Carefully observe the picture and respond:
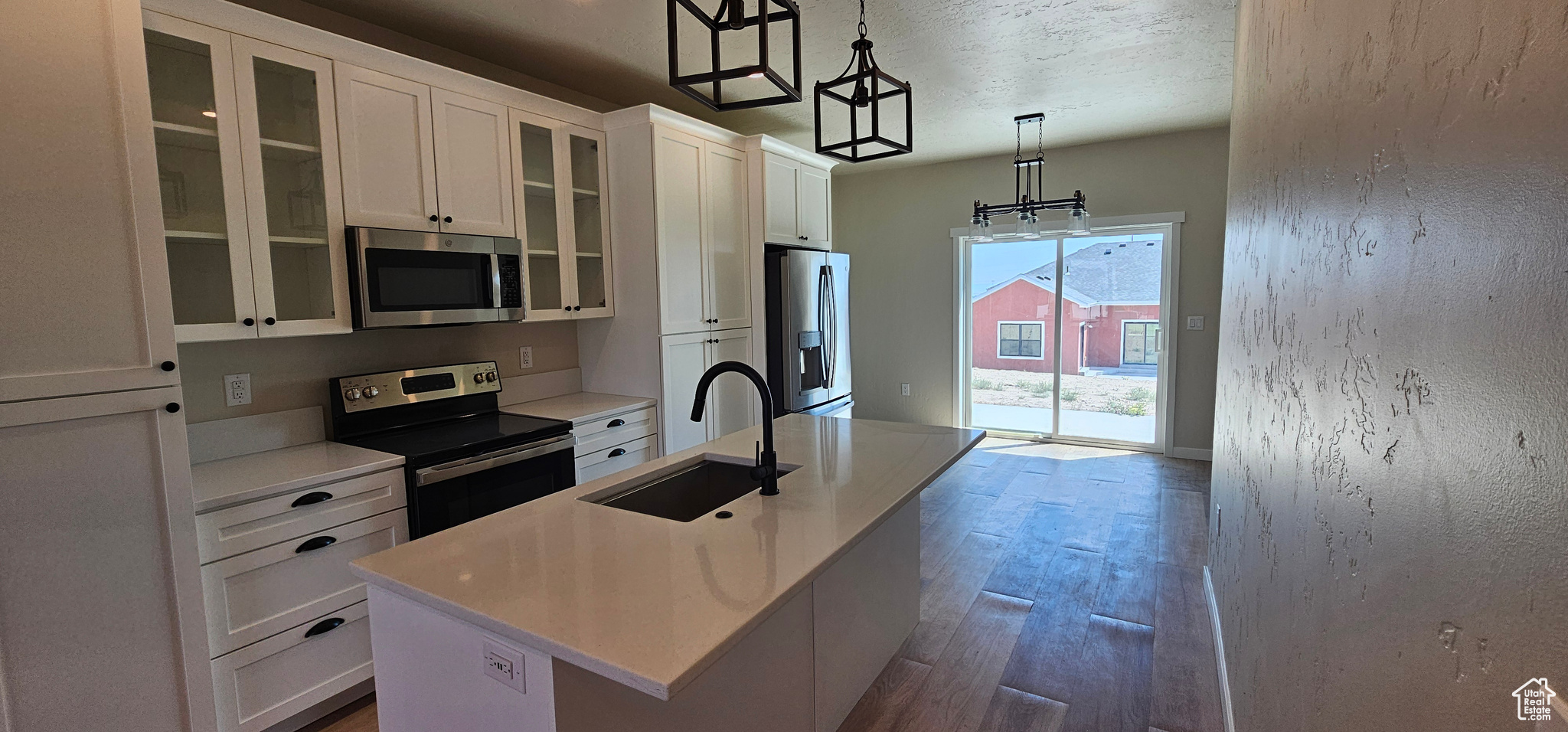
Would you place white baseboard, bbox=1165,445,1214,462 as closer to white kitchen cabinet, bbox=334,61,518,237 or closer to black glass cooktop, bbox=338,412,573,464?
black glass cooktop, bbox=338,412,573,464

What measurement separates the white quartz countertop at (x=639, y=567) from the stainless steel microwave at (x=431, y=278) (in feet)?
4.30

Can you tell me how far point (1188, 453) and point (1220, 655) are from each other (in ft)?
11.7

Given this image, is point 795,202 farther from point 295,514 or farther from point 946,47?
point 295,514

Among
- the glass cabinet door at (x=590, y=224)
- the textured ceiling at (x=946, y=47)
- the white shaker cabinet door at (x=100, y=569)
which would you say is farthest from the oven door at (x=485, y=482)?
the textured ceiling at (x=946, y=47)

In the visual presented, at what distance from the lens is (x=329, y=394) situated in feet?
8.84

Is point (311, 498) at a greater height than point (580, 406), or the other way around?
point (580, 406)

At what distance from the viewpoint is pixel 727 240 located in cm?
397

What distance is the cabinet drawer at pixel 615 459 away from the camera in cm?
315

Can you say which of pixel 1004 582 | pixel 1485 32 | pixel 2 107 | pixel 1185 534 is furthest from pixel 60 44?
pixel 1185 534

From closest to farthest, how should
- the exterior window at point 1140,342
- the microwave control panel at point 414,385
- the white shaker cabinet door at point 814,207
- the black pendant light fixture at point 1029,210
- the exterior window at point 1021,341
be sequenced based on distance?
the microwave control panel at point 414,385 → the black pendant light fixture at point 1029,210 → the white shaker cabinet door at point 814,207 → the exterior window at point 1140,342 → the exterior window at point 1021,341

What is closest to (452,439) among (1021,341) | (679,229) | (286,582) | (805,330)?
(286,582)

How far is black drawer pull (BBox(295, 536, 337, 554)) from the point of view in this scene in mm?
2149

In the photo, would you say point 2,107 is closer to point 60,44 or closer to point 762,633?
point 60,44

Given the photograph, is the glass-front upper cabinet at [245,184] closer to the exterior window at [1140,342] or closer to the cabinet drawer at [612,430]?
the cabinet drawer at [612,430]
